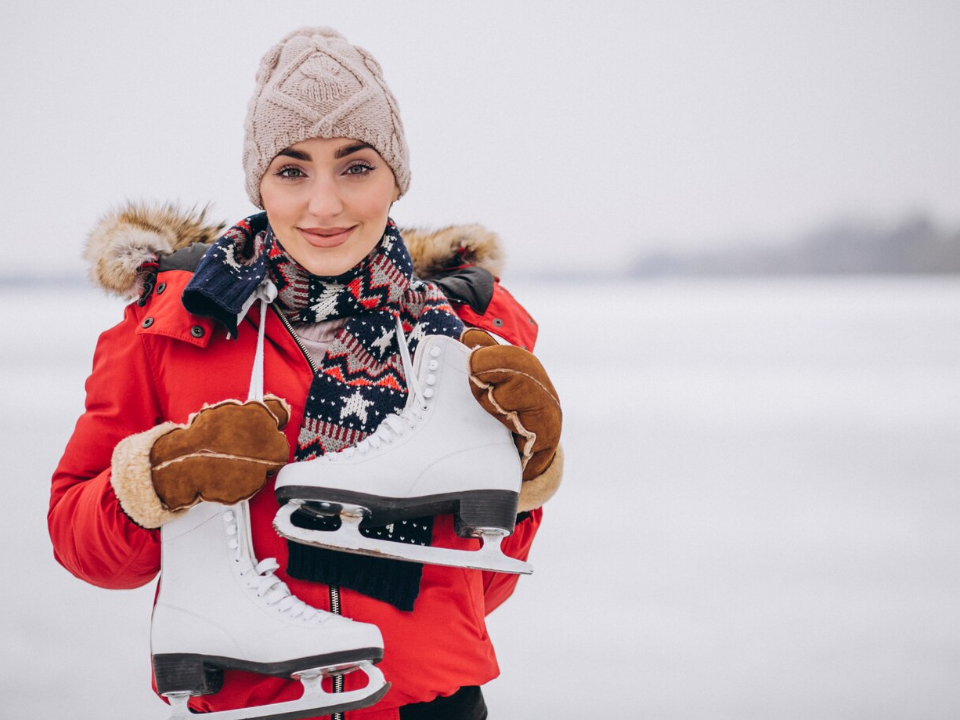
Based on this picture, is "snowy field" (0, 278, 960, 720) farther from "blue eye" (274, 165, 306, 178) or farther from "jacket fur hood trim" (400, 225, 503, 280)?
"blue eye" (274, 165, 306, 178)

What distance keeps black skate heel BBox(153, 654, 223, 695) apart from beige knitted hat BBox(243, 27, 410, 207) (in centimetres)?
58

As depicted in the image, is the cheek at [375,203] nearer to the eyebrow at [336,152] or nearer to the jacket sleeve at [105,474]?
the eyebrow at [336,152]

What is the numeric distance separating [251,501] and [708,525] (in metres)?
2.30

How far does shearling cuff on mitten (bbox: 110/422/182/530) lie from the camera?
0.83 metres

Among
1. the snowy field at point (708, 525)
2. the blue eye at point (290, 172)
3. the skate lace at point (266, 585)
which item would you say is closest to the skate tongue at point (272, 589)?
the skate lace at point (266, 585)

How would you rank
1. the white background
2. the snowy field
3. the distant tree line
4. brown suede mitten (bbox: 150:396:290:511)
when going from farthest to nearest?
the white background, the distant tree line, the snowy field, brown suede mitten (bbox: 150:396:290:511)

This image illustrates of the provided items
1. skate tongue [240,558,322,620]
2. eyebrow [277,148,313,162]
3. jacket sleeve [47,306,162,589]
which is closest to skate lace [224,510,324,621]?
skate tongue [240,558,322,620]

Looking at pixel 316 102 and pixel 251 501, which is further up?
pixel 316 102

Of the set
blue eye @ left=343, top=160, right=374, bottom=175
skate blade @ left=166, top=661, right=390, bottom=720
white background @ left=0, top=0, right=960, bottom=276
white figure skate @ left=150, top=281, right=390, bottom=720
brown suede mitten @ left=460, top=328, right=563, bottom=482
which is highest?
white background @ left=0, top=0, right=960, bottom=276

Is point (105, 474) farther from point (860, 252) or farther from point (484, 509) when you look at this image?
point (860, 252)

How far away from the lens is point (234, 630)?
85 centimetres

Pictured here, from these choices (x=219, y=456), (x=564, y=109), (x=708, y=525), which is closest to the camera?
(x=219, y=456)

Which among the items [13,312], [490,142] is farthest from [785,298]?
[13,312]

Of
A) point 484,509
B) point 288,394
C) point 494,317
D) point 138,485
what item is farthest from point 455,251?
point 138,485
